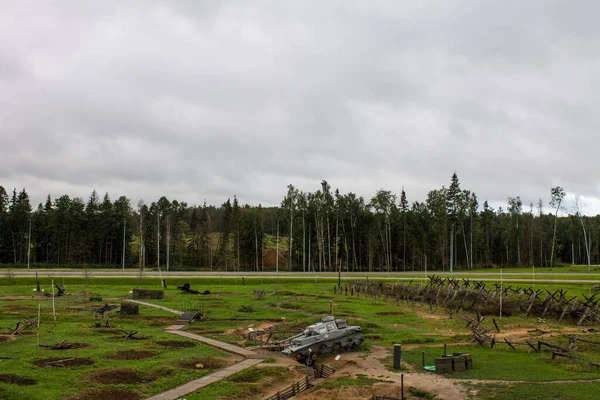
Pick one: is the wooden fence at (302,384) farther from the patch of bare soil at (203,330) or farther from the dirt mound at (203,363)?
the patch of bare soil at (203,330)

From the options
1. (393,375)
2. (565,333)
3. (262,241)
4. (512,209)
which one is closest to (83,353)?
(393,375)

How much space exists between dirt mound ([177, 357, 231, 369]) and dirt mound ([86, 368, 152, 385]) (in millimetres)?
2422

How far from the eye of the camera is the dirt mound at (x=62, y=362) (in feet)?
69.2

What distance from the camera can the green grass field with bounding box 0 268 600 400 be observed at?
18641mm

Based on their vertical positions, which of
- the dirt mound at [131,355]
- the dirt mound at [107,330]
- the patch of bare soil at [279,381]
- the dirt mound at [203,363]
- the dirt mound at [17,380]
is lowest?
the patch of bare soil at [279,381]

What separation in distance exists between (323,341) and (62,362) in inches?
526

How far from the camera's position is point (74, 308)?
136ft

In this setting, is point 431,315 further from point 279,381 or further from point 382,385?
point 279,381

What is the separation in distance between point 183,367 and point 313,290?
1588 inches

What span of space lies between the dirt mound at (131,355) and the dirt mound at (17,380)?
4651 mm

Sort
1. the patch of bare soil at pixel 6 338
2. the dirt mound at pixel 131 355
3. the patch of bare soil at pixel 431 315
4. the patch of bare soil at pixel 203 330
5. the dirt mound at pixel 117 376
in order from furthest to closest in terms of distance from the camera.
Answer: the patch of bare soil at pixel 431 315, the patch of bare soil at pixel 203 330, the patch of bare soil at pixel 6 338, the dirt mound at pixel 131 355, the dirt mound at pixel 117 376

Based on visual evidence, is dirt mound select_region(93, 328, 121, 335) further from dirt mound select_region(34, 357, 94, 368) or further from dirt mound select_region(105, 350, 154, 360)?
dirt mound select_region(34, 357, 94, 368)

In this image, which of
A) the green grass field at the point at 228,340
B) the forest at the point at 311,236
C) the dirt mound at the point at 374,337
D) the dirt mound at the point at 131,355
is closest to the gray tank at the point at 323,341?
the green grass field at the point at 228,340

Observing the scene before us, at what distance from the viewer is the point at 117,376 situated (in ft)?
65.2
